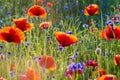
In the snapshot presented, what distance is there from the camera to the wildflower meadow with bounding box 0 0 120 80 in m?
2.01

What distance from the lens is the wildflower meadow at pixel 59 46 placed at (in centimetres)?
201

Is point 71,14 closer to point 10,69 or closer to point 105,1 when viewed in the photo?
point 105,1

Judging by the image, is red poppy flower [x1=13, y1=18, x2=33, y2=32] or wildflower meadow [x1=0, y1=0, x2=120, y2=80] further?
red poppy flower [x1=13, y1=18, x2=33, y2=32]

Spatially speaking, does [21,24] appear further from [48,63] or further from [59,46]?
[48,63]

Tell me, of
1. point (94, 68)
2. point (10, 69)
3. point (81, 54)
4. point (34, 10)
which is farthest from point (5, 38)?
point (81, 54)

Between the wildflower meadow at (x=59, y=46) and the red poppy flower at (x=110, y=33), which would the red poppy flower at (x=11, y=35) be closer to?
the wildflower meadow at (x=59, y=46)

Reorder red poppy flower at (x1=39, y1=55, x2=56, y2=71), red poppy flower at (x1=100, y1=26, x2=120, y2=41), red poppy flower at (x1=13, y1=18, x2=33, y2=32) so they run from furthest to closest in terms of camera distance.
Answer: red poppy flower at (x1=13, y1=18, x2=33, y2=32)
red poppy flower at (x1=100, y1=26, x2=120, y2=41)
red poppy flower at (x1=39, y1=55, x2=56, y2=71)

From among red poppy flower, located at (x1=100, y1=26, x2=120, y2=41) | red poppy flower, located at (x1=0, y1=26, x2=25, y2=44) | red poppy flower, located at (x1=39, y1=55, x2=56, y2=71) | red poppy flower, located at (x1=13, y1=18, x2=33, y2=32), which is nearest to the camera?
red poppy flower, located at (x1=39, y1=55, x2=56, y2=71)

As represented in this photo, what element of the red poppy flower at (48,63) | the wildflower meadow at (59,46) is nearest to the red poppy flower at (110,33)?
the wildflower meadow at (59,46)

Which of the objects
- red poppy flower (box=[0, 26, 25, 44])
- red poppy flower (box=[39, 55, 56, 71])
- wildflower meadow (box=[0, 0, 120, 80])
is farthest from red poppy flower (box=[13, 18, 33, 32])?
red poppy flower (box=[39, 55, 56, 71])

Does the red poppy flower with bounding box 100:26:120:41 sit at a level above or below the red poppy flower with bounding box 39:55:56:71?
above

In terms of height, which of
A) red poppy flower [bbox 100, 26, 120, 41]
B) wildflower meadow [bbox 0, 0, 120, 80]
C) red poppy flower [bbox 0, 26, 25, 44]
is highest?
red poppy flower [bbox 0, 26, 25, 44]

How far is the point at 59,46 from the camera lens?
2.61m

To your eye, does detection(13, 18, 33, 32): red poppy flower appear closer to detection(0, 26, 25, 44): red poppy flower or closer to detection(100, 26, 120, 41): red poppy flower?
detection(0, 26, 25, 44): red poppy flower
